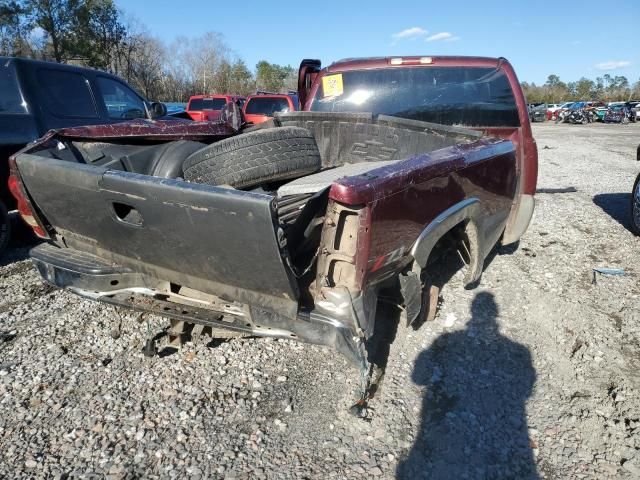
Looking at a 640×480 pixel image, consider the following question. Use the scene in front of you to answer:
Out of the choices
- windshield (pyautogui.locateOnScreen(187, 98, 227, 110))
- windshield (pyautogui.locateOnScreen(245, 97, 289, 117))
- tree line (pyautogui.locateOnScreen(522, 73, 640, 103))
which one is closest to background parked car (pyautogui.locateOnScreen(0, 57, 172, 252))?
windshield (pyautogui.locateOnScreen(245, 97, 289, 117))

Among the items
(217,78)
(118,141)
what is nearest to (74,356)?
(118,141)

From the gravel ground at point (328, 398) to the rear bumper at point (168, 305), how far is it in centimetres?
48

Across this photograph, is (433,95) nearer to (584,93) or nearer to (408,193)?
(408,193)

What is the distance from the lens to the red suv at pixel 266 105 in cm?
1230

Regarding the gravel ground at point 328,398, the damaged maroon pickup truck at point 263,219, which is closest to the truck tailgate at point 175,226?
the damaged maroon pickup truck at point 263,219

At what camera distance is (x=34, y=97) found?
183 inches

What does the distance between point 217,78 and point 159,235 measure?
4248 centimetres

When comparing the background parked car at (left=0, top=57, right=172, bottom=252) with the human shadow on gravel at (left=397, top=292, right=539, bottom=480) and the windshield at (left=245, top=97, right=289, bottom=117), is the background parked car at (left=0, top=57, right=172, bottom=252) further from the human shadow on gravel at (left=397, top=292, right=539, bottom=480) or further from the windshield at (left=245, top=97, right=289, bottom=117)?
the windshield at (left=245, top=97, right=289, bottom=117)

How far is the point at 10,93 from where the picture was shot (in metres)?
4.52

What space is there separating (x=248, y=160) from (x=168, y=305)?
919 millimetres

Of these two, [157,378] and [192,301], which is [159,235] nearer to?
[192,301]

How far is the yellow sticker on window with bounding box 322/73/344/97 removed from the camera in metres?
4.42

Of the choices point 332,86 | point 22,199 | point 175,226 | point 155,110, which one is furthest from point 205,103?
point 175,226

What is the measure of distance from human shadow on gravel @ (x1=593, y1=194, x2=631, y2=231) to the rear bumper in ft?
18.0
